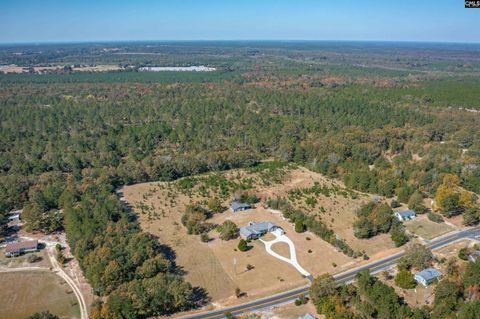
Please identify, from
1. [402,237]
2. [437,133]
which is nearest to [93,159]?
[402,237]

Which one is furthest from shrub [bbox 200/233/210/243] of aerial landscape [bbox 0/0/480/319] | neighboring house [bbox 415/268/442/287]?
neighboring house [bbox 415/268/442/287]

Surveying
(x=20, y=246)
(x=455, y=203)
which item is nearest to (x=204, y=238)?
(x=20, y=246)

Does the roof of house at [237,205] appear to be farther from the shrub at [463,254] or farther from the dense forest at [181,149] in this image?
the shrub at [463,254]

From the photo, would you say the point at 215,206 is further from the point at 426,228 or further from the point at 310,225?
the point at 426,228

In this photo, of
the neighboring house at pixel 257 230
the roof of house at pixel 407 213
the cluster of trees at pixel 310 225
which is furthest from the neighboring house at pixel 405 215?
the neighboring house at pixel 257 230

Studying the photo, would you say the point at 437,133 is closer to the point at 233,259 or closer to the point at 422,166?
the point at 422,166

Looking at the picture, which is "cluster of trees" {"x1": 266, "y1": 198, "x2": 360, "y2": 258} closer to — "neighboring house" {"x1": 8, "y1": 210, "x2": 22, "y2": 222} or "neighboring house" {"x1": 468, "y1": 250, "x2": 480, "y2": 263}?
"neighboring house" {"x1": 468, "y1": 250, "x2": 480, "y2": 263}
